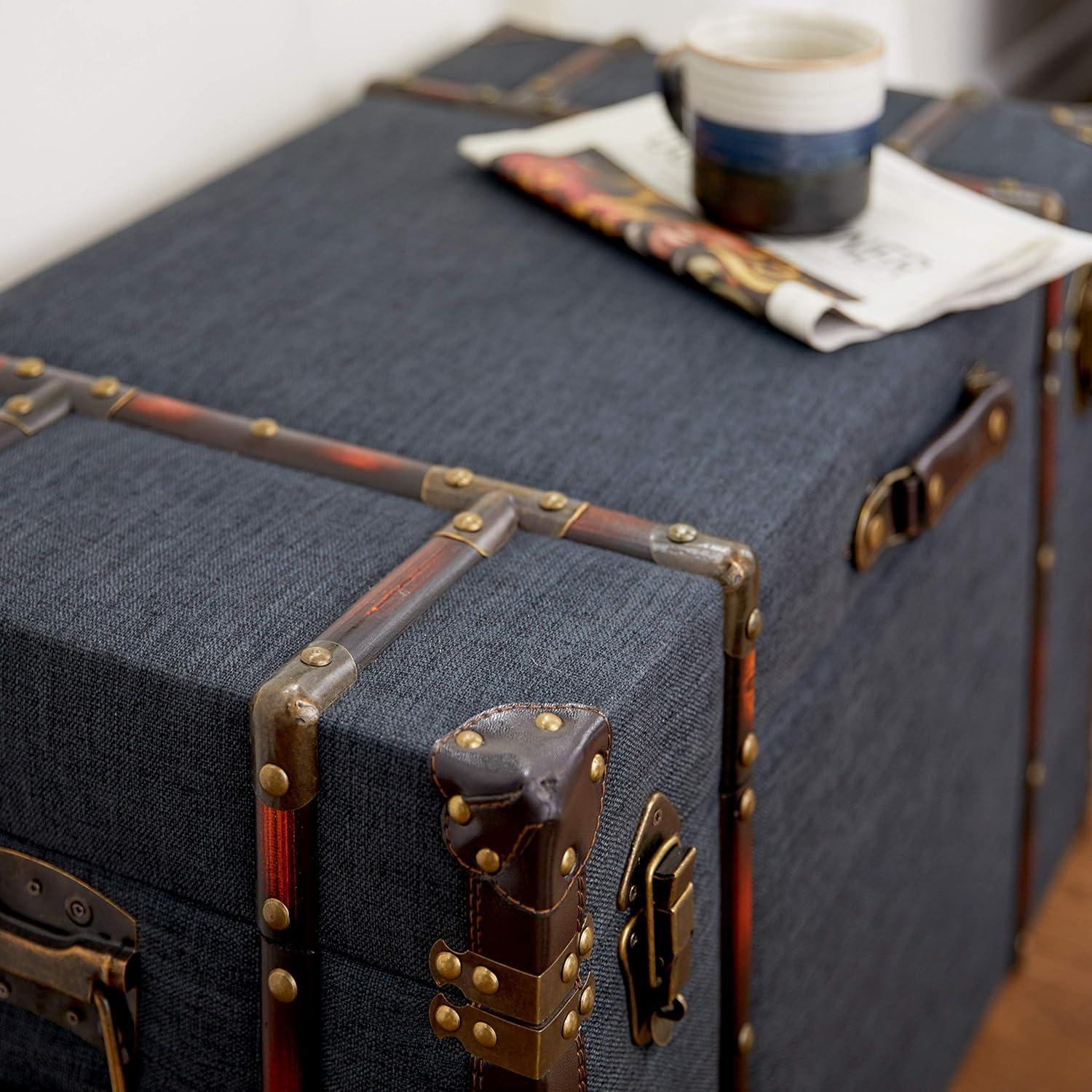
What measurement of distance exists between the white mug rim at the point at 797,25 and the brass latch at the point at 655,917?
468 millimetres

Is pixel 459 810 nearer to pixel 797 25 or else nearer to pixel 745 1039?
pixel 745 1039

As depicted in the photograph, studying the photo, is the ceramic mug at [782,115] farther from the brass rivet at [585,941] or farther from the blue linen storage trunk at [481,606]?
the brass rivet at [585,941]

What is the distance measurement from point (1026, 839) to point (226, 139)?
85 cm

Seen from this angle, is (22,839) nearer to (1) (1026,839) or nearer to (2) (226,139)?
(2) (226,139)

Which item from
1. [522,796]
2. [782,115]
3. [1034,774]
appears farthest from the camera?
[1034,774]

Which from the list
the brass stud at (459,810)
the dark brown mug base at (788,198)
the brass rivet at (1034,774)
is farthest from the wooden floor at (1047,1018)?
the brass stud at (459,810)

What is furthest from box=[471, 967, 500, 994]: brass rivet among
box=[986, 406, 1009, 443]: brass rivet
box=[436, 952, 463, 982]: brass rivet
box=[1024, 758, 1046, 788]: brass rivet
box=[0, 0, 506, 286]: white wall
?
box=[1024, 758, 1046, 788]: brass rivet

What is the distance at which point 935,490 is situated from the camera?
0.85 metres

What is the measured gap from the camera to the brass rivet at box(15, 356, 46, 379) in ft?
2.67

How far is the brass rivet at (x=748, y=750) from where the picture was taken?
730 millimetres

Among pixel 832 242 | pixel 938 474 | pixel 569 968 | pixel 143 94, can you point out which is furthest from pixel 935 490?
pixel 143 94

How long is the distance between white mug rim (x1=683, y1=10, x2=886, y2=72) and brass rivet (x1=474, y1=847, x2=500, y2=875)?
21.1 inches

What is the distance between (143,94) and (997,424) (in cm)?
62

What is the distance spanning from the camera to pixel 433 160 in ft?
3.59
